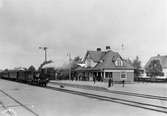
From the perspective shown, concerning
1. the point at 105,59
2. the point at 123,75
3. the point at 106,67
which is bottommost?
the point at 123,75

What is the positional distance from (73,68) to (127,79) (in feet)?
54.5

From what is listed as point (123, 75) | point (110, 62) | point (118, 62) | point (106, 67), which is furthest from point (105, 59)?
point (123, 75)

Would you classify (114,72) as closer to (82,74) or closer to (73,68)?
(82,74)

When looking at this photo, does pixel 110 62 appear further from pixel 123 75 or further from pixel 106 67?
pixel 123 75

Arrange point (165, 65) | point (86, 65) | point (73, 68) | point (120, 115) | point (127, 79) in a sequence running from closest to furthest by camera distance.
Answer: point (120, 115)
point (127, 79)
point (86, 65)
point (73, 68)
point (165, 65)

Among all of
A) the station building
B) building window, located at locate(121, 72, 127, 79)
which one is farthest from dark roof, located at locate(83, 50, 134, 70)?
building window, located at locate(121, 72, 127, 79)

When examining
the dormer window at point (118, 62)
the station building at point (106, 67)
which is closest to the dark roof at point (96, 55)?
the station building at point (106, 67)

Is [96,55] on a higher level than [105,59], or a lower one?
higher

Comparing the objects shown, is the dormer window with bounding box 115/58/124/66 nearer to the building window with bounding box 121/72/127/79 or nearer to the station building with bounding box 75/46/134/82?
the station building with bounding box 75/46/134/82

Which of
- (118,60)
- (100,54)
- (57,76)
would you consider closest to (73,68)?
(57,76)

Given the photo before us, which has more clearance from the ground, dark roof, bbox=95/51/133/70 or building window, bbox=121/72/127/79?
dark roof, bbox=95/51/133/70

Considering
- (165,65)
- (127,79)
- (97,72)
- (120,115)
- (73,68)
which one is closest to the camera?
(120,115)

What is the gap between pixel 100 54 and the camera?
158ft

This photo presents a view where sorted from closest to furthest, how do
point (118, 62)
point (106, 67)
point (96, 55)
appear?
1. point (106, 67)
2. point (118, 62)
3. point (96, 55)
